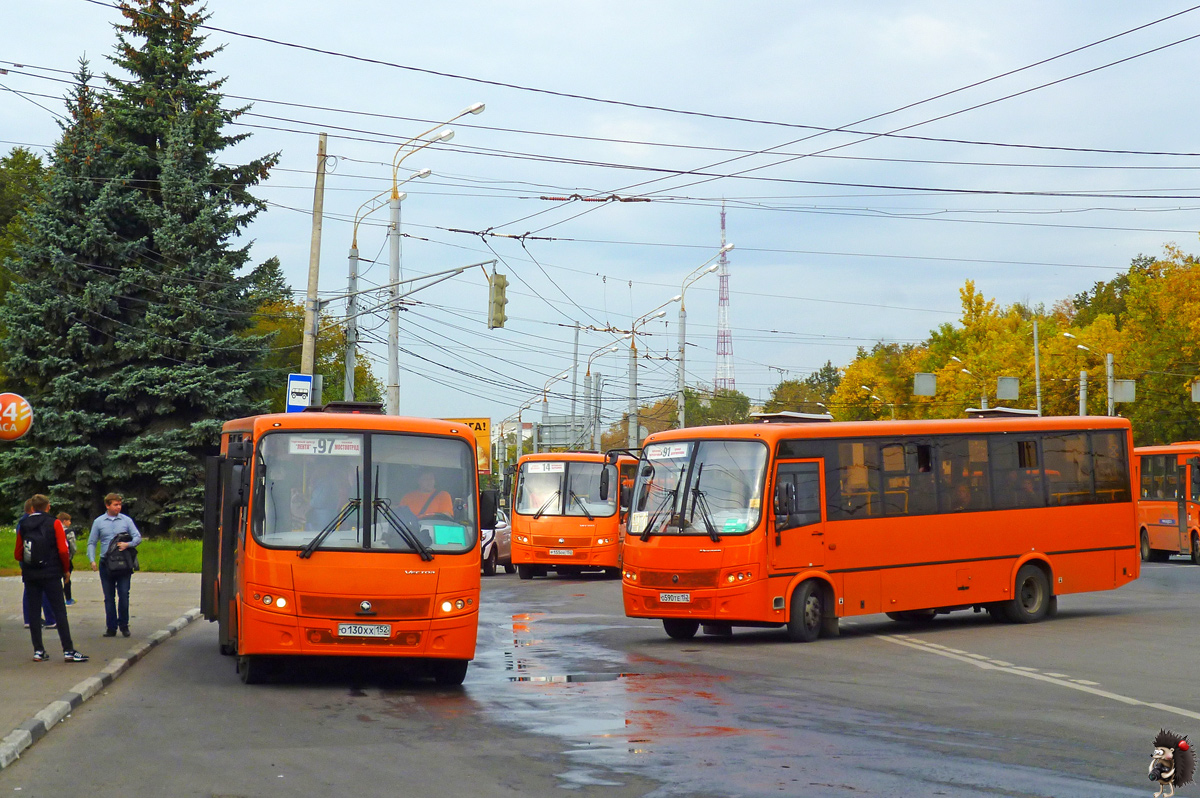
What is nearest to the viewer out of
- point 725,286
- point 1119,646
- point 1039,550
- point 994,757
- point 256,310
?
point 994,757

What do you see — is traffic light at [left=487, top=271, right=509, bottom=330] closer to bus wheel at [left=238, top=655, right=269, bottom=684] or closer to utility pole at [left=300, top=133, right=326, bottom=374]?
utility pole at [left=300, top=133, right=326, bottom=374]

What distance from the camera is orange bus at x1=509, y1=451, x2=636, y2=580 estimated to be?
32750 millimetres

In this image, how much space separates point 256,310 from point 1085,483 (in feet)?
91.2

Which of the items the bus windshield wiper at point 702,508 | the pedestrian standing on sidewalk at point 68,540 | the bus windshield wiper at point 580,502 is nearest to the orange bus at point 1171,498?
the bus windshield wiper at point 580,502

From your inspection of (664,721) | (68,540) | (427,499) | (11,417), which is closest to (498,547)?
(68,540)

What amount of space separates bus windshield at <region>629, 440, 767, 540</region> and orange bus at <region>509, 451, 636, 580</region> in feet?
49.0

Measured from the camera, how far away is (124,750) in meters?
9.15

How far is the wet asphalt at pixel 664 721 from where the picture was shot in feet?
26.1

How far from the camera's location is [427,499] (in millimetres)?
13047

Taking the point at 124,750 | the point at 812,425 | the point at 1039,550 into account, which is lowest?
the point at 124,750

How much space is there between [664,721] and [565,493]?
22.6 m

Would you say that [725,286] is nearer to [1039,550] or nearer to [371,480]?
[1039,550]

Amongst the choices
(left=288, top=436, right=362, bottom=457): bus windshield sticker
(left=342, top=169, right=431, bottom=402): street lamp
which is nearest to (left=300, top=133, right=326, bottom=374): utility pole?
(left=342, top=169, right=431, bottom=402): street lamp

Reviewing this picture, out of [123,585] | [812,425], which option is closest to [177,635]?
[123,585]
